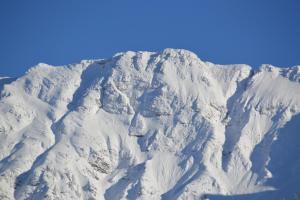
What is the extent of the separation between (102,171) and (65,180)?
8.62 meters

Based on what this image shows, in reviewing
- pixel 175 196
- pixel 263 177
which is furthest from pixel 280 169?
pixel 175 196

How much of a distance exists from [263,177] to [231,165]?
6629 mm

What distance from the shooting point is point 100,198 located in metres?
188

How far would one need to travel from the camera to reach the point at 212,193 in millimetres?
189750

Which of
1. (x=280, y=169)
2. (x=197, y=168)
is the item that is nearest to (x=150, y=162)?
(x=197, y=168)

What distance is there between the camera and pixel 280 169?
640 feet

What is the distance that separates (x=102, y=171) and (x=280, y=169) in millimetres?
29564

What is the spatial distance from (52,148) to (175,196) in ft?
77.3

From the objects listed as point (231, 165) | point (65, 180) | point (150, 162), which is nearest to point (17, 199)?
point (65, 180)

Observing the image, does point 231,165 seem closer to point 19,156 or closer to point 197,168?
point 197,168

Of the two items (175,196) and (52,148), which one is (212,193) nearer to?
(175,196)

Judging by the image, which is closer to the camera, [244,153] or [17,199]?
[17,199]

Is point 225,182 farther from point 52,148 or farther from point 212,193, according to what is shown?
point 52,148

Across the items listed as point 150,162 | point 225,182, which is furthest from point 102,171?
point 225,182
